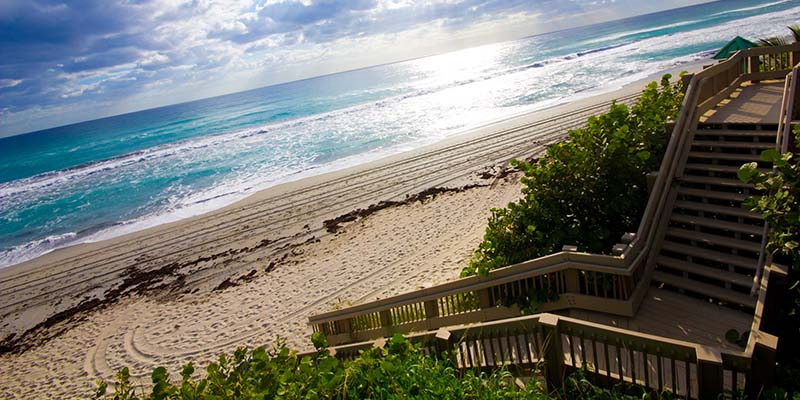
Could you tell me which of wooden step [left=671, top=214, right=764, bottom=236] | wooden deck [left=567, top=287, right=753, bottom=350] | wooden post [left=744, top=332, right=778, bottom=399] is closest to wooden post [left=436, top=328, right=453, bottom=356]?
wooden deck [left=567, top=287, right=753, bottom=350]

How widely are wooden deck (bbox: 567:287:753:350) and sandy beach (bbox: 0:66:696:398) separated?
542 centimetres

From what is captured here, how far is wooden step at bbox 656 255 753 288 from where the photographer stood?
18.3ft

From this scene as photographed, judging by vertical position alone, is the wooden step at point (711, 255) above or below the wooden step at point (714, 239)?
below

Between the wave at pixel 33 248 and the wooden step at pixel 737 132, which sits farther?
the wave at pixel 33 248

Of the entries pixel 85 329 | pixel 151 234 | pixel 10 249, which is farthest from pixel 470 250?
pixel 10 249

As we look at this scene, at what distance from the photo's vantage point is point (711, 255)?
6023 mm

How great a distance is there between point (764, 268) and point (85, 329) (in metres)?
16.7

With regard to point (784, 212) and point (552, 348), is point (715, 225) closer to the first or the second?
point (784, 212)

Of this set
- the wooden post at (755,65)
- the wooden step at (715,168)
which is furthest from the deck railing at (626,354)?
the wooden post at (755,65)

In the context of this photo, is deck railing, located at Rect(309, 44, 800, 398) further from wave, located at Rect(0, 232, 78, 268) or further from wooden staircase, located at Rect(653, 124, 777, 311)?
wave, located at Rect(0, 232, 78, 268)

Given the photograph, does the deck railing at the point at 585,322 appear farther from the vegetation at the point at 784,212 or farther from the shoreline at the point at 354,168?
the shoreline at the point at 354,168

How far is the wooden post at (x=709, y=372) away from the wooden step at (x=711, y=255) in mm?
2861

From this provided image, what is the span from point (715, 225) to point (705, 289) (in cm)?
98

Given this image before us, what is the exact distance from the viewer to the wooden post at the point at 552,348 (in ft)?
13.7
